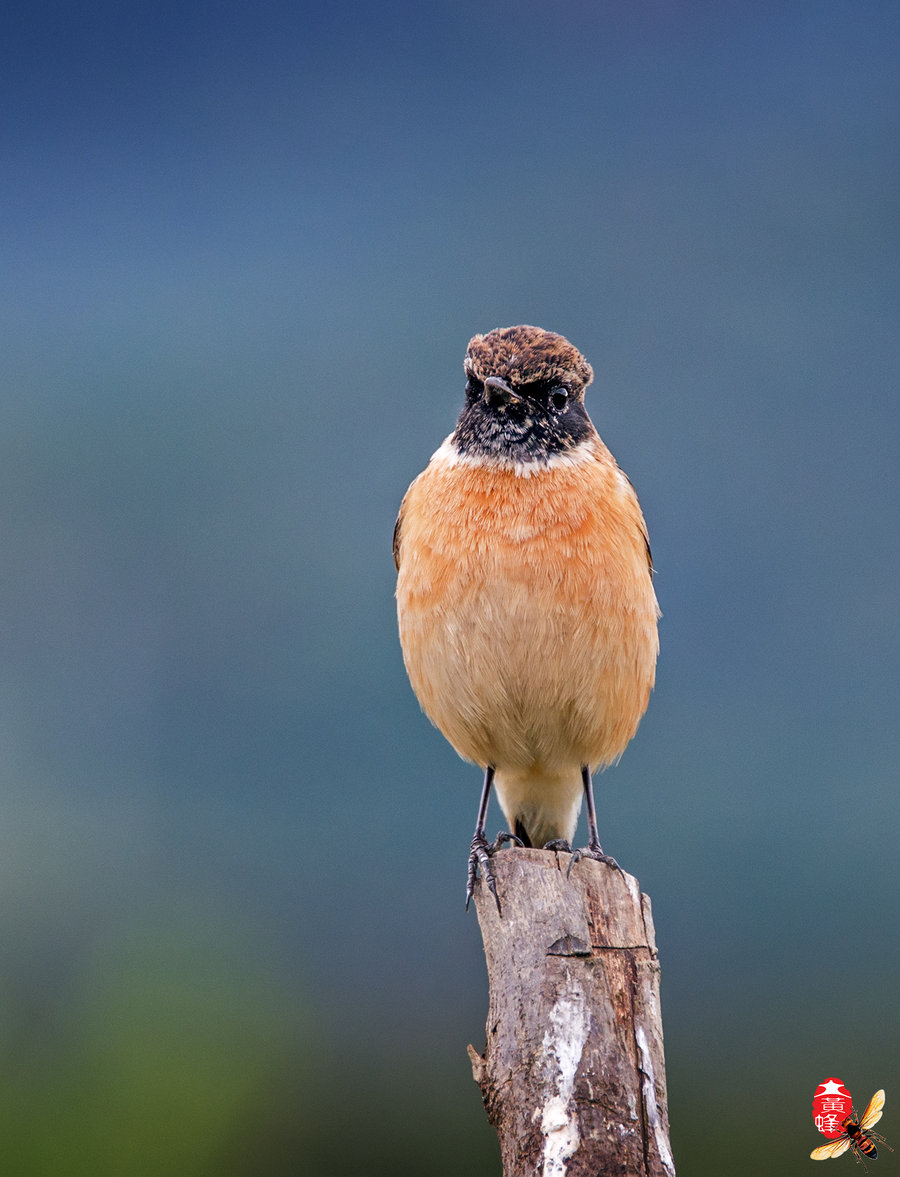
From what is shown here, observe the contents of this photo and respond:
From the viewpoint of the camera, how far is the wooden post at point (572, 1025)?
3.80 metres

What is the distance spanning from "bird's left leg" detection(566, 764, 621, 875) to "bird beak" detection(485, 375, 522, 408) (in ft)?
6.17

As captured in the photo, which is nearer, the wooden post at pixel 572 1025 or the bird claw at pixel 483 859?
the wooden post at pixel 572 1025

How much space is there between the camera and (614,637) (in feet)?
17.2

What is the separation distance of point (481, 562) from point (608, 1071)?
2.17m

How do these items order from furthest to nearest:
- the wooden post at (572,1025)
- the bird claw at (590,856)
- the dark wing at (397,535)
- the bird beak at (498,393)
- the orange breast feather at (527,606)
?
the dark wing at (397,535)
the bird beak at (498,393)
the orange breast feather at (527,606)
the bird claw at (590,856)
the wooden post at (572,1025)

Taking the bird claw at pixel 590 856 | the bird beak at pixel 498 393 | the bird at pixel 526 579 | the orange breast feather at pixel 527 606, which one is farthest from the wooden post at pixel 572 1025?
the bird beak at pixel 498 393

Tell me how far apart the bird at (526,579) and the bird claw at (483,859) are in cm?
2

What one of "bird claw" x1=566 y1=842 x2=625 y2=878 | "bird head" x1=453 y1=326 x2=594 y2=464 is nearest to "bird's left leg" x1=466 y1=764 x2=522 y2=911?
"bird claw" x1=566 y1=842 x2=625 y2=878

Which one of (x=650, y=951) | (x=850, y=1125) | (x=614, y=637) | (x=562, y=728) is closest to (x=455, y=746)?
(x=562, y=728)

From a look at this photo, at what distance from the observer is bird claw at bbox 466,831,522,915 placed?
4609 millimetres

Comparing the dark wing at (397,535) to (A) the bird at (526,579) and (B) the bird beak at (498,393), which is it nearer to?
(A) the bird at (526,579)

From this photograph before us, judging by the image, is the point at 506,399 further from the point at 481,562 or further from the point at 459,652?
the point at 459,652

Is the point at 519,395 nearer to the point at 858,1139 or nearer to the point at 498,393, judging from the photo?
the point at 498,393

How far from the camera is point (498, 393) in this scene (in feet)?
17.7
